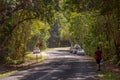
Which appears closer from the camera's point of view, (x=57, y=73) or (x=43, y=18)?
(x=57, y=73)

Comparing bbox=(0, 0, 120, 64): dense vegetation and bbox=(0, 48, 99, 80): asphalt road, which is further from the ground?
bbox=(0, 0, 120, 64): dense vegetation

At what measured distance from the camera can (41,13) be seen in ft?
116

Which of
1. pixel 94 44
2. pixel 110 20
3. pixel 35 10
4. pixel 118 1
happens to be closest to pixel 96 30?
pixel 94 44

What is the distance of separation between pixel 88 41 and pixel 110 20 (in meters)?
24.7

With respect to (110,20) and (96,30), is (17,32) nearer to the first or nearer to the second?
(110,20)

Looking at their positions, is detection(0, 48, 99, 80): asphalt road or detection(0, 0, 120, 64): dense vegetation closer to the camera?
detection(0, 48, 99, 80): asphalt road

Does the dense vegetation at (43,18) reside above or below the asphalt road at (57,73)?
above

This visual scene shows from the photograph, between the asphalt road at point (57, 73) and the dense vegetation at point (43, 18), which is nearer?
the asphalt road at point (57, 73)

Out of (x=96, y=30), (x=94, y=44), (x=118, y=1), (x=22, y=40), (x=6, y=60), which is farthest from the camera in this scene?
(x=94, y=44)

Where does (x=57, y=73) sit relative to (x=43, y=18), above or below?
below

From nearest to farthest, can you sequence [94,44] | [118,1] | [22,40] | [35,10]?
[118,1] < [35,10] < [22,40] < [94,44]

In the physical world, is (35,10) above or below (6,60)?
above

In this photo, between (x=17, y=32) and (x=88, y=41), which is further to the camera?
(x=88, y=41)

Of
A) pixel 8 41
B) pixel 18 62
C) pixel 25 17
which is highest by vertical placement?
pixel 25 17
